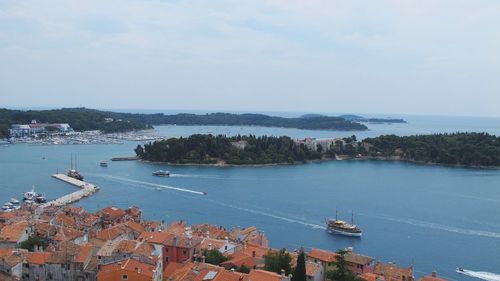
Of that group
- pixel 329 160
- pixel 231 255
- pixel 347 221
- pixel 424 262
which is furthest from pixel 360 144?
pixel 231 255

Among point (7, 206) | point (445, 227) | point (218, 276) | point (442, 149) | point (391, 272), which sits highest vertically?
point (442, 149)

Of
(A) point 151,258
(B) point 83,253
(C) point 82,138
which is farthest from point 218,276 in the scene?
(C) point 82,138

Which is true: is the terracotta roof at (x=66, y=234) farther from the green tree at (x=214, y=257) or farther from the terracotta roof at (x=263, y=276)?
the terracotta roof at (x=263, y=276)

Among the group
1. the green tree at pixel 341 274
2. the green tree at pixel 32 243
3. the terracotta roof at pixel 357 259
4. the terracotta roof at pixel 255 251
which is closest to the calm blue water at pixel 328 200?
the terracotta roof at pixel 357 259

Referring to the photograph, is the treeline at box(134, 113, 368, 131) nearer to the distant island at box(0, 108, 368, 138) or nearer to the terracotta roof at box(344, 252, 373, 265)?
the distant island at box(0, 108, 368, 138)

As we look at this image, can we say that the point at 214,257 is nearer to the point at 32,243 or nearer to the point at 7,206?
the point at 32,243

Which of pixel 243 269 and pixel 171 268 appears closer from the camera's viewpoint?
pixel 243 269
